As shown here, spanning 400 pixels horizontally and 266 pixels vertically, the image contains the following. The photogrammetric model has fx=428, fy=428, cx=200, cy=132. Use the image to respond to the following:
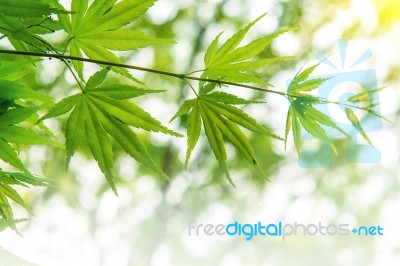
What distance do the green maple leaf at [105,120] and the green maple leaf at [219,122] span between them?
4cm

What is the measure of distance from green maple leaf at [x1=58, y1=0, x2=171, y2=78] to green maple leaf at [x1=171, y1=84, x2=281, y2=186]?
0.10 m

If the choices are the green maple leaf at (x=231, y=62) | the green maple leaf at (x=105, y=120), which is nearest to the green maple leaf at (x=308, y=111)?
the green maple leaf at (x=231, y=62)

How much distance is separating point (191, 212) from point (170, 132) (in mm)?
7835

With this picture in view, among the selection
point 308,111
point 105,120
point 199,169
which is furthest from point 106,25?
point 199,169

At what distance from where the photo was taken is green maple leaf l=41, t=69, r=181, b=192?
0.54 m

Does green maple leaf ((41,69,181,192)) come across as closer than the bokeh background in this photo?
Yes

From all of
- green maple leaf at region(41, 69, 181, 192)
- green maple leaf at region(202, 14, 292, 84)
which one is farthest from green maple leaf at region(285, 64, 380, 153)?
green maple leaf at region(41, 69, 181, 192)

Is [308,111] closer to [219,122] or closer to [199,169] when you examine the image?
[219,122]

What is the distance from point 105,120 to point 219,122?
0.15 meters

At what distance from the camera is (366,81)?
18.3 ft

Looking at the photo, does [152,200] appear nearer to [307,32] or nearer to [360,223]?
[307,32]

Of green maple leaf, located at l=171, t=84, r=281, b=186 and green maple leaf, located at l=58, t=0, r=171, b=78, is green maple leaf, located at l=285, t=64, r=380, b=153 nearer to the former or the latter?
green maple leaf, located at l=171, t=84, r=281, b=186

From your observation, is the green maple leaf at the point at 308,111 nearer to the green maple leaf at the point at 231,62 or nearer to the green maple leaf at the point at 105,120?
the green maple leaf at the point at 231,62

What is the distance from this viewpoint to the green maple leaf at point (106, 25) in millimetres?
534
